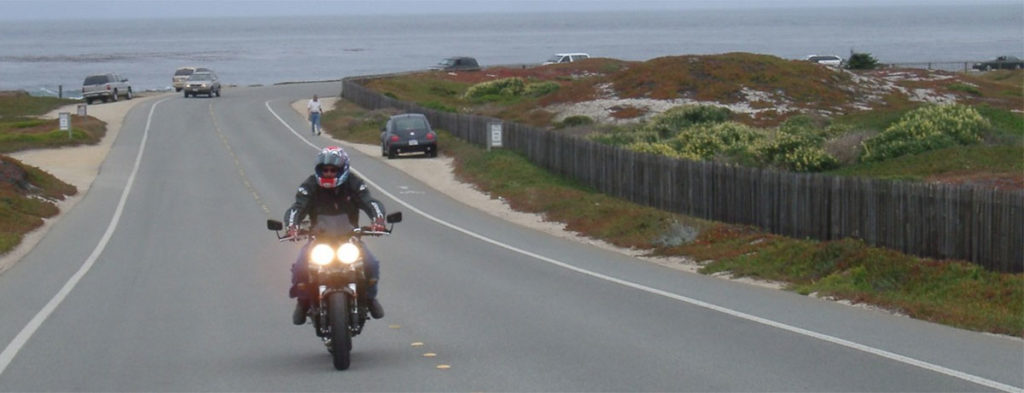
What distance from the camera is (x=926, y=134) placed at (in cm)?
3362

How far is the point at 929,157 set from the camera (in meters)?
31.6

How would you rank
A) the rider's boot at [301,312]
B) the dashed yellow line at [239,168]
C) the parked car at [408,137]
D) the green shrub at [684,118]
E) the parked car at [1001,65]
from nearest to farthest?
the rider's boot at [301,312] → the dashed yellow line at [239,168] → the parked car at [408,137] → the green shrub at [684,118] → the parked car at [1001,65]

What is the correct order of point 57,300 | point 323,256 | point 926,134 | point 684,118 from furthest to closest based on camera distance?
point 684,118 < point 926,134 < point 57,300 < point 323,256

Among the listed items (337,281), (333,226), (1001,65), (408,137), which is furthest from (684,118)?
(1001,65)

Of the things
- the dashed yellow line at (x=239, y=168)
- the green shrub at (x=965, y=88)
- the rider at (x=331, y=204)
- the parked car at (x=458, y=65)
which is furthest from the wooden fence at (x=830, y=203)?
the parked car at (x=458, y=65)

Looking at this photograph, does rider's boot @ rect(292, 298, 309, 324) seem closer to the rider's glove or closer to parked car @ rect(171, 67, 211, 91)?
the rider's glove

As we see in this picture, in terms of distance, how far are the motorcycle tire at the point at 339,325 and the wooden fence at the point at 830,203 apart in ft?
30.7

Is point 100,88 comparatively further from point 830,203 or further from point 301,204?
point 301,204

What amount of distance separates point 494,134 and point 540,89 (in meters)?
29.3

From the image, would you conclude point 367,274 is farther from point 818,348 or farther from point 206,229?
point 206,229

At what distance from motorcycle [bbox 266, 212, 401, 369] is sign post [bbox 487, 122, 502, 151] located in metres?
29.3

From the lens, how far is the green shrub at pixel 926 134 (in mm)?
32938

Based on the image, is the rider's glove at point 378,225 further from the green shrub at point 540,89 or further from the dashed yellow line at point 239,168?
the green shrub at point 540,89

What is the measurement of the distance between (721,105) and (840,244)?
35.0 meters
